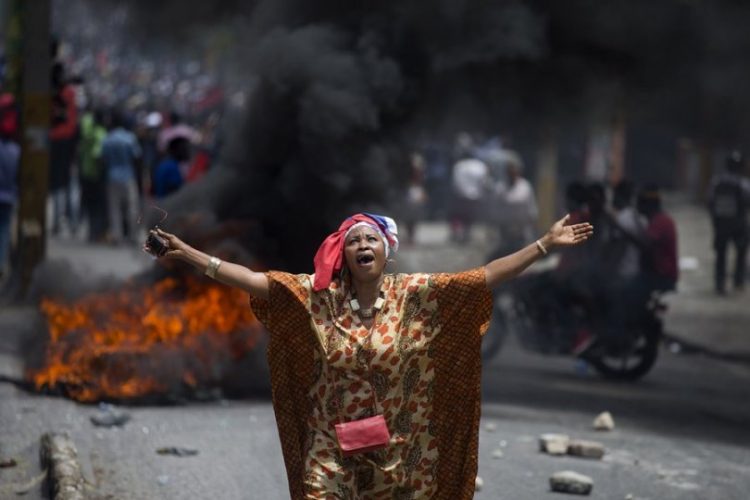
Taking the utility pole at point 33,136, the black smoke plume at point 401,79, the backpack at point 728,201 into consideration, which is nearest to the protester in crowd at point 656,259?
the black smoke plume at point 401,79

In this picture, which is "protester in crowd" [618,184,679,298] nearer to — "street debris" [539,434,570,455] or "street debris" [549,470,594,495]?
"street debris" [539,434,570,455]

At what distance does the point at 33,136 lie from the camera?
13.3m

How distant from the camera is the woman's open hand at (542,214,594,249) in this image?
4.73 m

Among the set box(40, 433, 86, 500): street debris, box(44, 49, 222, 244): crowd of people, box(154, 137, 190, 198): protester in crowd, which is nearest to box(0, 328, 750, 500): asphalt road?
box(40, 433, 86, 500): street debris

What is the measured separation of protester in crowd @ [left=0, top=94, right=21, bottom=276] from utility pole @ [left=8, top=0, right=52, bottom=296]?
1.35ft

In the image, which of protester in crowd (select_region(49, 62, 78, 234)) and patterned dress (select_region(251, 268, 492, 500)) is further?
protester in crowd (select_region(49, 62, 78, 234))

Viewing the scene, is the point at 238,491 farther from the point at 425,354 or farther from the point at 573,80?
the point at 573,80

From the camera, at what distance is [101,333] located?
9047 mm

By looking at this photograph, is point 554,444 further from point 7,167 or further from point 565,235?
point 7,167

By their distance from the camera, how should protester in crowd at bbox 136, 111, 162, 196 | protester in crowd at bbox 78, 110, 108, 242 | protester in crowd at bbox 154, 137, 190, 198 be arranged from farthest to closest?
protester in crowd at bbox 136, 111, 162, 196 < protester in crowd at bbox 78, 110, 108, 242 < protester in crowd at bbox 154, 137, 190, 198

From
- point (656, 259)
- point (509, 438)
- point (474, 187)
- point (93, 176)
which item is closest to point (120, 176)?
point (93, 176)

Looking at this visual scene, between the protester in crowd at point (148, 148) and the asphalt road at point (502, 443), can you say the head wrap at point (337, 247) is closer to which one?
the asphalt road at point (502, 443)

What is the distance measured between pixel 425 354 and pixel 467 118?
31.9 ft

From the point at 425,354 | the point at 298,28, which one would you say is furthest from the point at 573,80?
the point at 425,354
